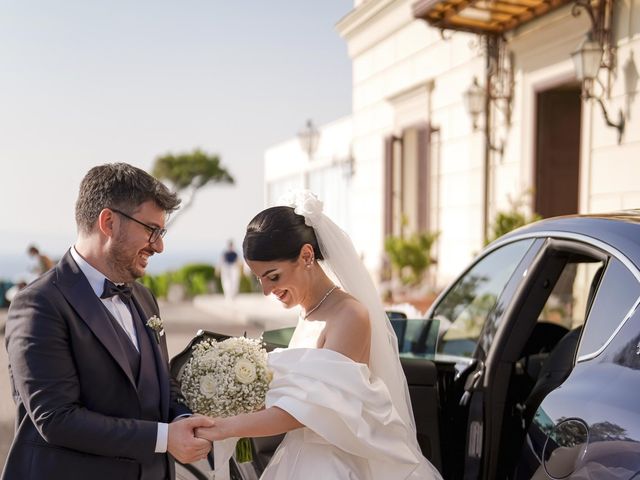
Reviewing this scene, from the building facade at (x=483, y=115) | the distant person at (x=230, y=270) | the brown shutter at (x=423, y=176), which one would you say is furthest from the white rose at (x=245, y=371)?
the distant person at (x=230, y=270)

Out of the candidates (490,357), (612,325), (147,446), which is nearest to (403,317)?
(490,357)

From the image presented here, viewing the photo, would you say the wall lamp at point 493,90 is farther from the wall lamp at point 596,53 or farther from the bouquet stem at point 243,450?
the bouquet stem at point 243,450

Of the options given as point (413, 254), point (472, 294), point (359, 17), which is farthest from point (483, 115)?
point (472, 294)

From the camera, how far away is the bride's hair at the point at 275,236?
2473 millimetres

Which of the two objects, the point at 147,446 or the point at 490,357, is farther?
the point at 490,357

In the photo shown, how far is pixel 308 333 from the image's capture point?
2531 millimetres

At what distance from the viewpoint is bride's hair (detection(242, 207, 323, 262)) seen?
247 centimetres

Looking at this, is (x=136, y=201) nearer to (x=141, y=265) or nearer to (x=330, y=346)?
(x=141, y=265)

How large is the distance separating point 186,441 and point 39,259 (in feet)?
41.8

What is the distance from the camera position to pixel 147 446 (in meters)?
2.04

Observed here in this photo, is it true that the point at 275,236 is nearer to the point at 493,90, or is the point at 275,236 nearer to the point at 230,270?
the point at 493,90

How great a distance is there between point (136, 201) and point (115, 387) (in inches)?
22.5

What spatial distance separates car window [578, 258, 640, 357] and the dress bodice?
2.89ft

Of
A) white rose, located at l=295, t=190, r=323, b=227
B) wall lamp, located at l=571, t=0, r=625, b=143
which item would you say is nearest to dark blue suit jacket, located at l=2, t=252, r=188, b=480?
white rose, located at l=295, t=190, r=323, b=227
